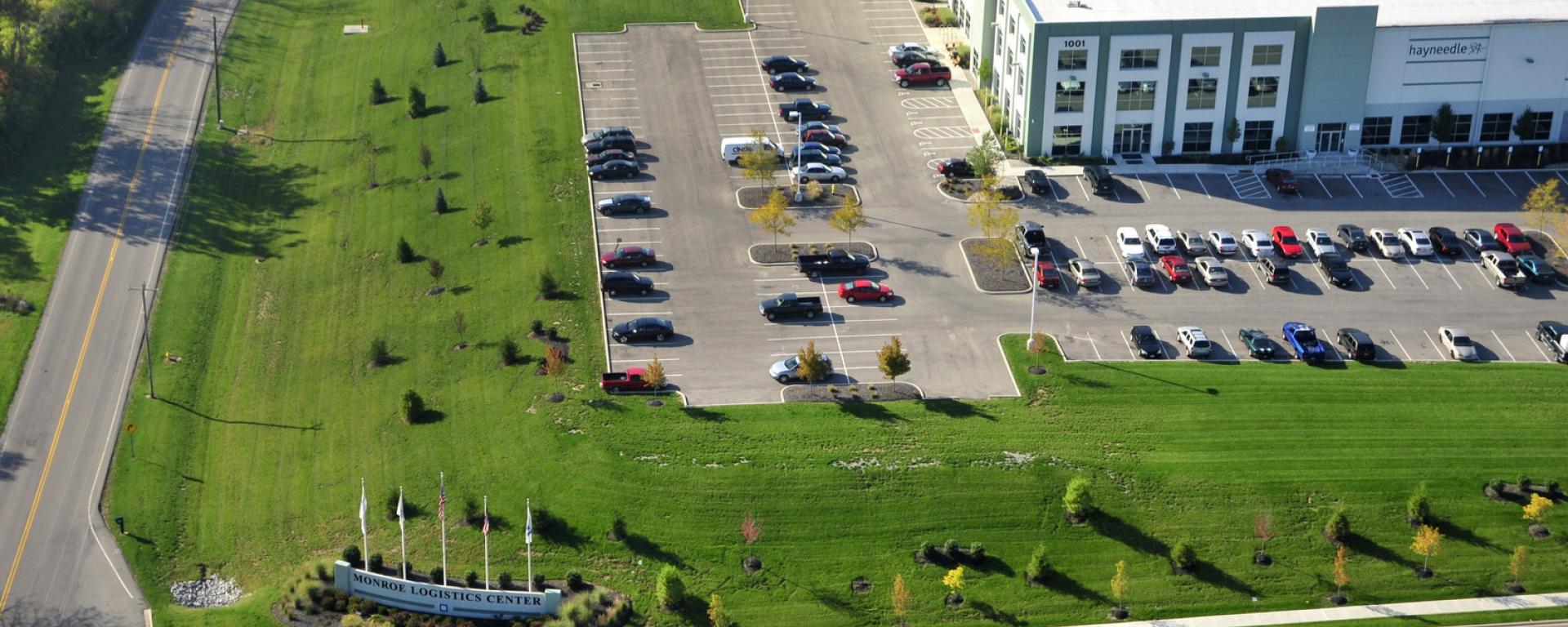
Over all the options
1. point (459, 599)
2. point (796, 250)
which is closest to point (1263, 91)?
point (796, 250)

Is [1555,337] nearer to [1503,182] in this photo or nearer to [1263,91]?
[1503,182]

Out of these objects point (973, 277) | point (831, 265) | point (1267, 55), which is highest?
point (1267, 55)

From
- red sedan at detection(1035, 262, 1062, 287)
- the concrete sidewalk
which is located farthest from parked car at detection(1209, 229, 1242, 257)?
the concrete sidewalk

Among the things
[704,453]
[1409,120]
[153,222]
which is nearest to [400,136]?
[153,222]

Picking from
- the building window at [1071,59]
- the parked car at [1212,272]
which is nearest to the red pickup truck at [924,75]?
the building window at [1071,59]

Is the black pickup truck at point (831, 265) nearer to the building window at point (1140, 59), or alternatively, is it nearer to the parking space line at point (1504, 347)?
the building window at point (1140, 59)

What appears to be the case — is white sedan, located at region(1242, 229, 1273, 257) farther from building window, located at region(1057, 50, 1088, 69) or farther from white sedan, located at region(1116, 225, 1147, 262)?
building window, located at region(1057, 50, 1088, 69)
